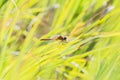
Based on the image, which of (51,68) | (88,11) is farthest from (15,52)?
(88,11)

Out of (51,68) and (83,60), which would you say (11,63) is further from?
(83,60)

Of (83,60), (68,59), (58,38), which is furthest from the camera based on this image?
(83,60)

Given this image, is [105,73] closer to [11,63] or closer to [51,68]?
[51,68]

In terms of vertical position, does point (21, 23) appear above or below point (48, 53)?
above

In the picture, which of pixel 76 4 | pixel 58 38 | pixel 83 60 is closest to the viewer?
pixel 58 38

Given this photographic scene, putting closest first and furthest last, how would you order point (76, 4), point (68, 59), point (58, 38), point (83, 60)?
point (58, 38), point (68, 59), point (83, 60), point (76, 4)

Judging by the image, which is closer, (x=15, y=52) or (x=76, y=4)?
(x=15, y=52)

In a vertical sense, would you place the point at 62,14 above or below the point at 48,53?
above

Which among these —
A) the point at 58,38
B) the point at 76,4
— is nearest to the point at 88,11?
the point at 76,4

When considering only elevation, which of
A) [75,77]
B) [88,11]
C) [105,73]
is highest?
[88,11]
